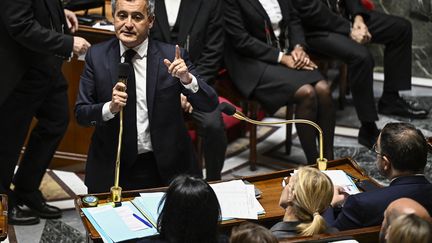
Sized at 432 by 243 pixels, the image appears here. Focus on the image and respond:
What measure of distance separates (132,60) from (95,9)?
1757 mm

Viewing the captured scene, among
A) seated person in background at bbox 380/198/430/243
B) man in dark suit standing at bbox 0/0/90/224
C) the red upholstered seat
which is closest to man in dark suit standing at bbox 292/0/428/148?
the red upholstered seat

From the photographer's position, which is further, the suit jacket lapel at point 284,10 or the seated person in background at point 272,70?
the suit jacket lapel at point 284,10

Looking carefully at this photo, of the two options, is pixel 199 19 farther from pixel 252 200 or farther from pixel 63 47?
pixel 252 200

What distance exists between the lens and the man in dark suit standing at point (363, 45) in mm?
5480

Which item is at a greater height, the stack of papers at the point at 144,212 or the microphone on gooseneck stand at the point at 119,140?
the microphone on gooseneck stand at the point at 119,140

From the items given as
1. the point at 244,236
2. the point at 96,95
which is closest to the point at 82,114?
the point at 96,95

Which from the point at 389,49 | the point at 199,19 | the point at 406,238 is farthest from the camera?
the point at 389,49

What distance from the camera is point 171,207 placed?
277cm

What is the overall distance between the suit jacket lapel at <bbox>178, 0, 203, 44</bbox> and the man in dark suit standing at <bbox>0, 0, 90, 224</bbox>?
0.56 meters

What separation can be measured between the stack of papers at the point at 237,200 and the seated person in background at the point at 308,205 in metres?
0.40

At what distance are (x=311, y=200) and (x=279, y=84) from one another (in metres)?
2.11

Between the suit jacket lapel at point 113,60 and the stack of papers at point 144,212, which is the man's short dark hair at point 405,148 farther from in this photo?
the suit jacket lapel at point 113,60

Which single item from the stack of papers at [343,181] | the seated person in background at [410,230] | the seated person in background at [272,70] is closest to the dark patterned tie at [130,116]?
the stack of papers at [343,181]

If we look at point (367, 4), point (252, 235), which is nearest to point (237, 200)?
point (252, 235)
